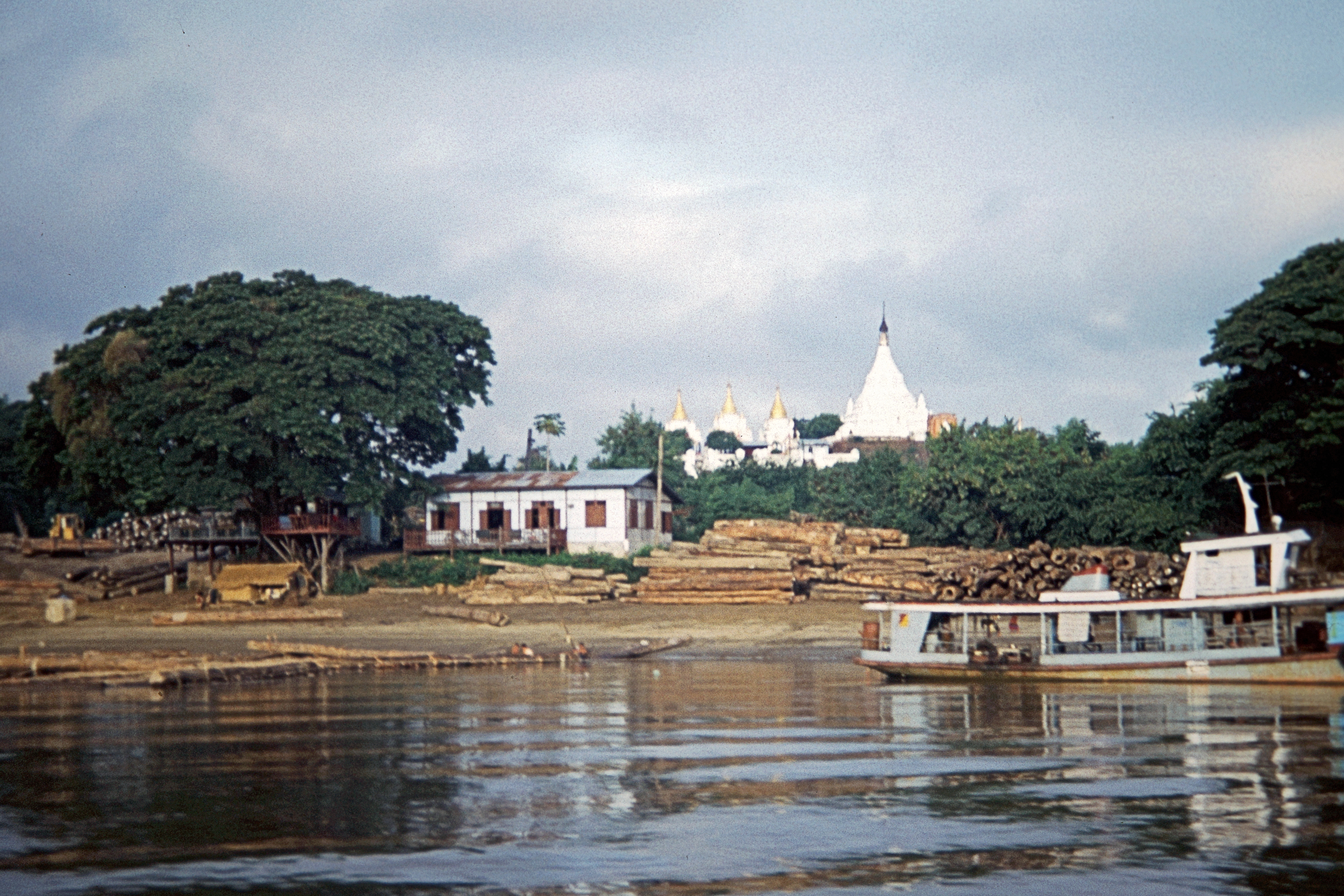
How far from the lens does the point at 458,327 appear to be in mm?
57844

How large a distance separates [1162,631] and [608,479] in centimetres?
3093

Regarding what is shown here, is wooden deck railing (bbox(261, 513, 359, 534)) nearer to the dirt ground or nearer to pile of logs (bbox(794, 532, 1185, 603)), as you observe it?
the dirt ground

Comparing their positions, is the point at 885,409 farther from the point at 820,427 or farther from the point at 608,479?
the point at 608,479

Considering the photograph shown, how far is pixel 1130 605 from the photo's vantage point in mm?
30703

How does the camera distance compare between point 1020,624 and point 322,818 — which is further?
point 1020,624

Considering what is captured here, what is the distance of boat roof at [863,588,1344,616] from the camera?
2848 centimetres

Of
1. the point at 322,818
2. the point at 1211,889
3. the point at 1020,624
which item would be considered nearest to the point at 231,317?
the point at 1020,624

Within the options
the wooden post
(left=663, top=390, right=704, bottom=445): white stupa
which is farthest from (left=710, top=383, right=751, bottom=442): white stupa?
the wooden post

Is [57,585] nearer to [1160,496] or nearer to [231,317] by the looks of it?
[231,317]

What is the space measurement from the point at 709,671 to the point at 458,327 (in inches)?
1020

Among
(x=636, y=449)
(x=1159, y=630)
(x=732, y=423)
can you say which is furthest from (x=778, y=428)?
(x=1159, y=630)

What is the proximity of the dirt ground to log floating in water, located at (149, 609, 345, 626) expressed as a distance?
0.23 metres

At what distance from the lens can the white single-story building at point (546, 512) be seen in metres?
57.5

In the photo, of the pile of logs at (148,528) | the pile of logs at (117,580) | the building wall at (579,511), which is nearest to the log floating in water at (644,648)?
the building wall at (579,511)
